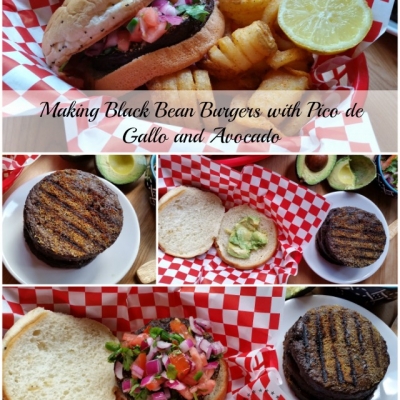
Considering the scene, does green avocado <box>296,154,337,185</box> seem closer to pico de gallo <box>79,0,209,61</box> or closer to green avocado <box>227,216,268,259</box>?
green avocado <box>227,216,268,259</box>

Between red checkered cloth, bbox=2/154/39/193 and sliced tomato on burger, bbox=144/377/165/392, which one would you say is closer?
sliced tomato on burger, bbox=144/377/165/392

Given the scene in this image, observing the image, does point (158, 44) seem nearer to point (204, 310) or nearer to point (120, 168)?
point (120, 168)

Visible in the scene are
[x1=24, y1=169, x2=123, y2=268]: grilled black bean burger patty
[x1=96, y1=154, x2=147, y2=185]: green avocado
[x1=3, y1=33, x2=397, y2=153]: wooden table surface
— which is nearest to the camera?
[x1=24, y1=169, x2=123, y2=268]: grilled black bean burger patty

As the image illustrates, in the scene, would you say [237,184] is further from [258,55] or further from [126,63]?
[126,63]

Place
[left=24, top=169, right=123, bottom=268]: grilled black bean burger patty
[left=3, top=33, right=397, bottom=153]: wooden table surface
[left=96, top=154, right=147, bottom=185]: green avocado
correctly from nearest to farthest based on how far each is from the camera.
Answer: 1. [left=24, top=169, right=123, bottom=268]: grilled black bean burger patty
2. [left=3, top=33, right=397, bottom=153]: wooden table surface
3. [left=96, top=154, right=147, bottom=185]: green avocado

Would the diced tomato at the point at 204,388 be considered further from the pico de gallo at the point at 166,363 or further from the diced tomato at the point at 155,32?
the diced tomato at the point at 155,32

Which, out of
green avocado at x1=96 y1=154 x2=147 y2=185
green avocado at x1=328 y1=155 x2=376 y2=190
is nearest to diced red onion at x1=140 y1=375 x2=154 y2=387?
green avocado at x1=96 y1=154 x2=147 y2=185
